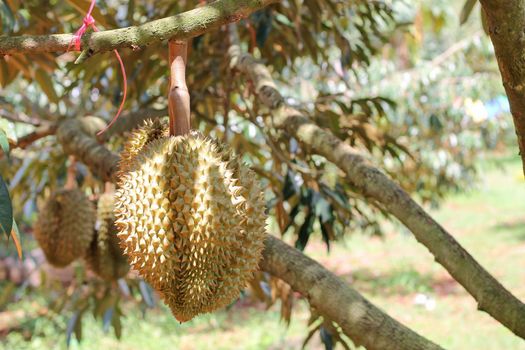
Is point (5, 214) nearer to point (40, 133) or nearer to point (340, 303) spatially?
point (340, 303)

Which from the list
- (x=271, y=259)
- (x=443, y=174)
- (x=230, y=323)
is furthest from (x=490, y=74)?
(x=271, y=259)

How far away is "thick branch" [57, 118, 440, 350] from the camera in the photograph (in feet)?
4.48

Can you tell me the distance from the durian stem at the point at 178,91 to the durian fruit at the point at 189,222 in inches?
0.9

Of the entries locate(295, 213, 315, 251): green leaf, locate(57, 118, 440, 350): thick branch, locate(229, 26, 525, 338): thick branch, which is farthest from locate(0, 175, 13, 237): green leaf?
locate(295, 213, 315, 251): green leaf

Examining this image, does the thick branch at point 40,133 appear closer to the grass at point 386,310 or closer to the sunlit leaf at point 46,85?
the sunlit leaf at point 46,85

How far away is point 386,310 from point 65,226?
4.72 meters

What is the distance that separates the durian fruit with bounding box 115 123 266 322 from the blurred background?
255 millimetres

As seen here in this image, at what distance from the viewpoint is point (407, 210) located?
147 centimetres

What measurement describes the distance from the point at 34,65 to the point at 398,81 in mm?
4042

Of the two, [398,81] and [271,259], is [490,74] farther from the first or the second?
[271,259]

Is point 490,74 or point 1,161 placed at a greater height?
point 490,74

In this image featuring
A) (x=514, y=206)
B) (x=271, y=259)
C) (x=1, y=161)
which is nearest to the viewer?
(x=271, y=259)

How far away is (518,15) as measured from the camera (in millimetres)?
955

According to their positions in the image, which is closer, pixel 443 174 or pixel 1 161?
pixel 1 161
